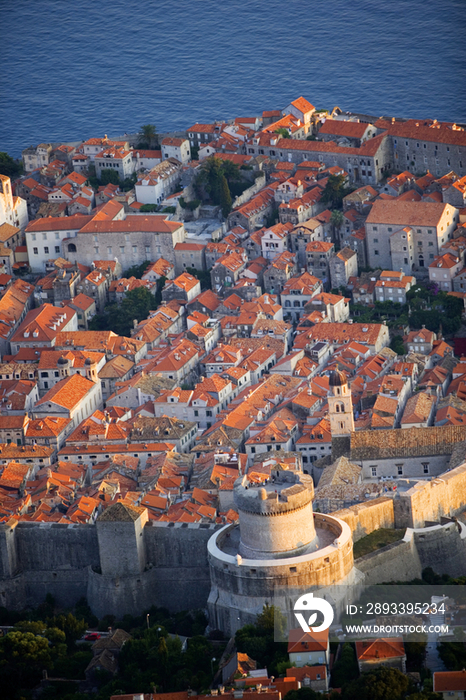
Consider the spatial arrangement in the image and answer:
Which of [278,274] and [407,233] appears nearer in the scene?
[407,233]

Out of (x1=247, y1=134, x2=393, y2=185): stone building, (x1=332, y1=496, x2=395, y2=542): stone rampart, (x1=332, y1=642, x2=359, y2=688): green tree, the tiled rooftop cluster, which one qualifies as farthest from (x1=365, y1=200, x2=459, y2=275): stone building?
(x1=332, y1=642, x2=359, y2=688): green tree

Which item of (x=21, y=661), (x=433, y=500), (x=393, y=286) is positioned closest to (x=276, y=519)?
(x=433, y=500)

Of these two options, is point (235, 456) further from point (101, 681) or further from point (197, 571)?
point (101, 681)

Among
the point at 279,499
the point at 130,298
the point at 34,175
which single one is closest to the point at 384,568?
the point at 279,499

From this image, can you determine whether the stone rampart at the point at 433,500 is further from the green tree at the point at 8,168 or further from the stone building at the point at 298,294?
the green tree at the point at 8,168

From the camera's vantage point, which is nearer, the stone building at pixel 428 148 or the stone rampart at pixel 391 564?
the stone rampart at pixel 391 564

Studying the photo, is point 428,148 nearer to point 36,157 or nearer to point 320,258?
point 320,258

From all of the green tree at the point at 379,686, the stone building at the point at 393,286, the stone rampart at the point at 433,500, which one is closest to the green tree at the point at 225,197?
the stone building at the point at 393,286
